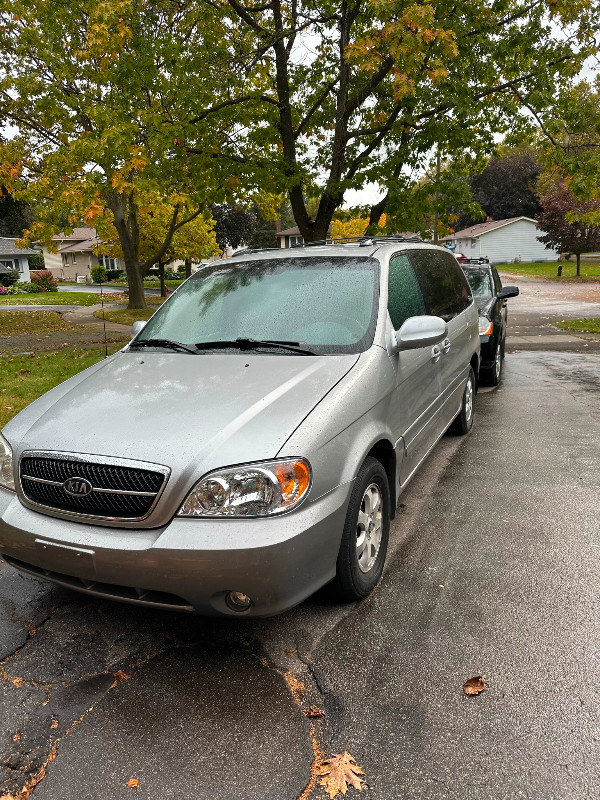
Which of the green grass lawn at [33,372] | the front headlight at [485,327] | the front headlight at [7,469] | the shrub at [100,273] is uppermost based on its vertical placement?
the shrub at [100,273]

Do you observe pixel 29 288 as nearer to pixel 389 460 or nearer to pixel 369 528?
pixel 389 460

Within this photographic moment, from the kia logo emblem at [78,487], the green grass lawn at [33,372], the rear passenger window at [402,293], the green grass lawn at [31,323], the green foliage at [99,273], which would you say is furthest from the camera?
the green grass lawn at [31,323]

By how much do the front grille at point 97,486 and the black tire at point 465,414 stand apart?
4.16 m

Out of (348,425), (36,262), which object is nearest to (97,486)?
(348,425)

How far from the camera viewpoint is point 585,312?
876 inches

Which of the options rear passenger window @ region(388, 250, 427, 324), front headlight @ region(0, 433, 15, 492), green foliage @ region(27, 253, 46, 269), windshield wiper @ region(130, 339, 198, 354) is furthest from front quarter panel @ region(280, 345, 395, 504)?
green foliage @ region(27, 253, 46, 269)

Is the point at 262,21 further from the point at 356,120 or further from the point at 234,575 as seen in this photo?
the point at 234,575

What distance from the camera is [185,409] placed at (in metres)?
2.98

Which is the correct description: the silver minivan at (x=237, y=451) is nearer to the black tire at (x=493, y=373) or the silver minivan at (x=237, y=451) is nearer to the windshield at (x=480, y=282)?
the black tire at (x=493, y=373)

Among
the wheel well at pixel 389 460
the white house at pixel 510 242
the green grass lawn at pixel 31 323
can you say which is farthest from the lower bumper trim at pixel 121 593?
the white house at pixel 510 242

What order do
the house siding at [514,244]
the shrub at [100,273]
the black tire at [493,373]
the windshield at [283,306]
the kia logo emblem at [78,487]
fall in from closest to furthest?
the kia logo emblem at [78,487], the windshield at [283,306], the shrub at [100,273], the black tire at [493,373], the house siding at [514,244]

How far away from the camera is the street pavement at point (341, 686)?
2244 millimetres

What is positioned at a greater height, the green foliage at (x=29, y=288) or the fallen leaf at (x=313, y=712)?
the green foliage at (x=29, y=288)

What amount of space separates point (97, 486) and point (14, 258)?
75413 mm
